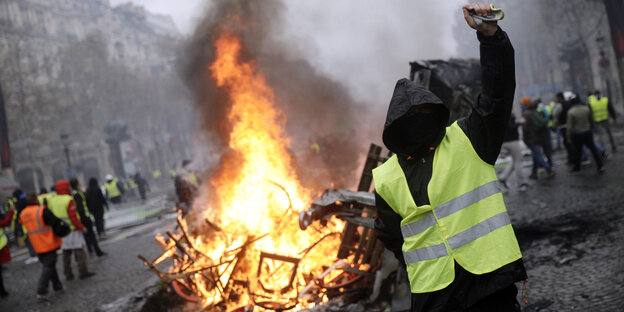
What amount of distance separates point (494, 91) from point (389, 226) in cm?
94

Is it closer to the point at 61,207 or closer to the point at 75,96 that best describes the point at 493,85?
the point at 61,207

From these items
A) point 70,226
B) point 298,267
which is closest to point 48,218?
point 70,226

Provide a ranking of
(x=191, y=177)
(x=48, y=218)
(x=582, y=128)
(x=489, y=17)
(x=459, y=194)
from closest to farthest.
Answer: (x=489, y=17) → (x=459, y=194) → (x=48, y=218) → (x=582, y=128) → (x=191, y=177)

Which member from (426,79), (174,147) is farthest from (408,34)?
(174,147)

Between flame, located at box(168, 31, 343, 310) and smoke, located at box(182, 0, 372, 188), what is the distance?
0.40 meters

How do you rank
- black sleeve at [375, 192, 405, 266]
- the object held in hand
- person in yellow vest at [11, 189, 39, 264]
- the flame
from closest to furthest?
A: the object held in hand, black sleeve at [375, 192, 405, 266], the flame, person in yellow vest at [11, 189, 39, 264]

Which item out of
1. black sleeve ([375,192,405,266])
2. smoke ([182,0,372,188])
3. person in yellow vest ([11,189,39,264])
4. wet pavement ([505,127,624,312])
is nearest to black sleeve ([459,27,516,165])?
black sleeve ([375,192,405,266])

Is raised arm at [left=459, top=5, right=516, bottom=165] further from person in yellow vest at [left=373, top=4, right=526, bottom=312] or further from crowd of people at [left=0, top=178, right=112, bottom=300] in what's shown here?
crowd of people at [left=0, top=178, right=112, bottom=300]

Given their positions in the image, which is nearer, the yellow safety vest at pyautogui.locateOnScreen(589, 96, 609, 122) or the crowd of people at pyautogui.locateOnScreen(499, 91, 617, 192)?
the crowd of people at pyautogui.locateOnScreen(499, 91, 617, 192)

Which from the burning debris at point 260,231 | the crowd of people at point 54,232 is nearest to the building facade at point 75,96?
the crowd of people at point 54,232

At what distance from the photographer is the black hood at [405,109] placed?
246 centimetres

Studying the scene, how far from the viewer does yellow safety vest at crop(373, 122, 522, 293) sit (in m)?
2.37

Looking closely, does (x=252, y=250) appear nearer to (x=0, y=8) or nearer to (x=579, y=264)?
(x=579, y=264)

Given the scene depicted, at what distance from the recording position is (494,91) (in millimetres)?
2391
